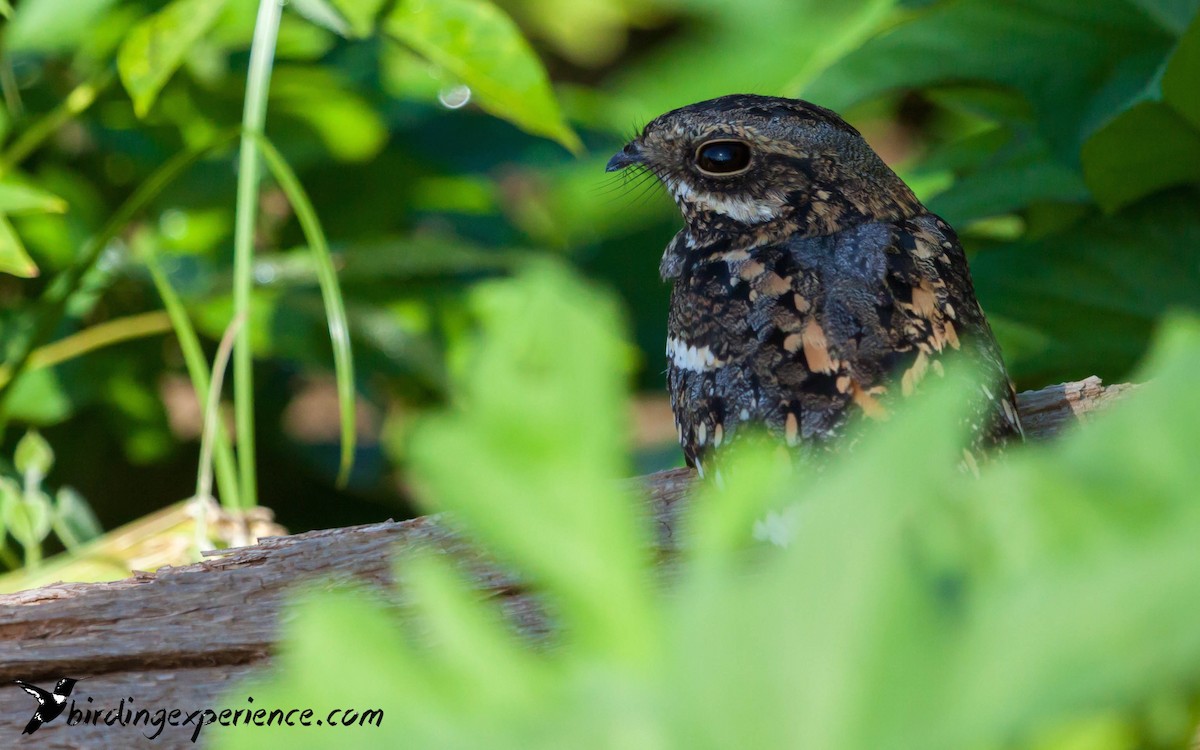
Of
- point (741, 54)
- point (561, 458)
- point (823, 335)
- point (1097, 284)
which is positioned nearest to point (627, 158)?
point (823, 335)

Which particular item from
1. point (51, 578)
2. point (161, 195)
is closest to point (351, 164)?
point (161, 195)

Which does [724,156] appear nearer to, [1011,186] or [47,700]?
[1011,186]

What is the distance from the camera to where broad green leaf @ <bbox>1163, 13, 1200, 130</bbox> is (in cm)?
161

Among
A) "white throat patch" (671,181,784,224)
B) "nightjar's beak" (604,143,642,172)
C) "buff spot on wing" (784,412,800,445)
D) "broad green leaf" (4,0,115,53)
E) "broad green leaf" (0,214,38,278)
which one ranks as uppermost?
"broad green leaf" (4,0,115,53)

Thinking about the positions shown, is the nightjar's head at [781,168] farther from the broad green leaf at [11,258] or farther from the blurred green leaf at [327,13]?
the broad green leaf at [11,258]

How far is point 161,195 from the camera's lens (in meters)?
2.34

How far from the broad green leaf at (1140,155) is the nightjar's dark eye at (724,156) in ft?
1.95

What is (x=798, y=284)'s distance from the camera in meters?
1.35

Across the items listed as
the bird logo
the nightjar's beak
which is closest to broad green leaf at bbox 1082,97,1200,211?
the nightjar's beak

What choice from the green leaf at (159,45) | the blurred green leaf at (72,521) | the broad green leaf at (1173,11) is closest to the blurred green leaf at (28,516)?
the blurred green leaf at (72,521)

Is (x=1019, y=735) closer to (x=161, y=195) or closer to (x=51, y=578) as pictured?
(x=51, y=578)

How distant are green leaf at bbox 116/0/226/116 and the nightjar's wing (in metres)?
0.82

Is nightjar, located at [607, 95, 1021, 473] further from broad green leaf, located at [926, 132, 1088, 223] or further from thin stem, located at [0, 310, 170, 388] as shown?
thin stem, located at [0, 310, 170, 388]

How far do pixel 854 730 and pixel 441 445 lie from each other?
0.13 metres
